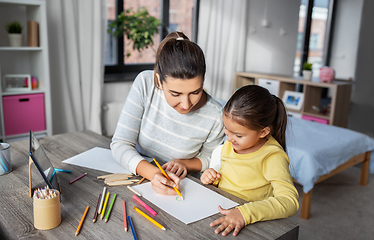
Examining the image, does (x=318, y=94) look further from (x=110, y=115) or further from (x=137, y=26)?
(x=110, y=115)

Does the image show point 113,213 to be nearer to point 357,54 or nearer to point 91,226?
point 91,226

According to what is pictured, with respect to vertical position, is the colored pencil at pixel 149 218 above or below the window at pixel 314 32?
below

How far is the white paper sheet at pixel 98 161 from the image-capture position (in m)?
1.10

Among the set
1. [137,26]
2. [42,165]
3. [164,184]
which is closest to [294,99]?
[137,26]

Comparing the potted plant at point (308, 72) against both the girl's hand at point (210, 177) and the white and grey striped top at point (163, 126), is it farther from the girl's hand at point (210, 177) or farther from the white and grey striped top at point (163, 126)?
the girl's hand at point (210, 177)

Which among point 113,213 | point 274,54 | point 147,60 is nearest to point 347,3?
point 274,54

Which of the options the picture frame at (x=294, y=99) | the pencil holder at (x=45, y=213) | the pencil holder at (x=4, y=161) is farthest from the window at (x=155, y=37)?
the pencil holder at (x=45, y=213)

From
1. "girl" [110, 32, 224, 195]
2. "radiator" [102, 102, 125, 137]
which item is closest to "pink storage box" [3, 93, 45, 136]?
"radiator" [102, 102, 125, 137]

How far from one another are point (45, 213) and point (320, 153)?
177 centimetres

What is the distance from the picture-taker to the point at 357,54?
14.1 ft

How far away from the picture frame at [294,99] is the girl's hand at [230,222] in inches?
116

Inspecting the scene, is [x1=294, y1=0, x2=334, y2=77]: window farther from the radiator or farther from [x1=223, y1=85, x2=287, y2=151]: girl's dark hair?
[x1=223, y1=85, x2=287, y2=151]: girl's dark hair

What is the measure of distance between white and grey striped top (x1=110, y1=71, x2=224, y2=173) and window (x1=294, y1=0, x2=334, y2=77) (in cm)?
405

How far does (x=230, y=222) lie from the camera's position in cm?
76
